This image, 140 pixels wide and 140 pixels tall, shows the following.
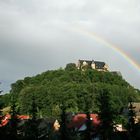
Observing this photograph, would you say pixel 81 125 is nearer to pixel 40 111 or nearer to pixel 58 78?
pixel 40 111

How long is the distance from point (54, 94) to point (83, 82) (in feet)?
100

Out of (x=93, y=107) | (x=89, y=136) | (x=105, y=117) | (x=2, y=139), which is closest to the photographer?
(x=2, y=139)

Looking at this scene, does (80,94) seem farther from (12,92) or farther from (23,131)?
(23,131)

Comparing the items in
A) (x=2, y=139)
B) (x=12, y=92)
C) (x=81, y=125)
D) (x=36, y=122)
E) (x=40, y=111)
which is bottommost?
(x=2, y=139)

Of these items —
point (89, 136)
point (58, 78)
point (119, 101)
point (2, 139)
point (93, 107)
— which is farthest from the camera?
point (58, 78)

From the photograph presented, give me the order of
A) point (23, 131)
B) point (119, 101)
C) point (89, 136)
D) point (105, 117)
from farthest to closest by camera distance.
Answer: point (119, 101), point (89, 136), point (105, 117), point (23, 131)

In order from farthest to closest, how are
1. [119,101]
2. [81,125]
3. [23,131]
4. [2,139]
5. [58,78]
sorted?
[58,78] < [119,101] < [81,125] < [23,131] < [2,139]

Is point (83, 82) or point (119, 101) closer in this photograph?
point (119, 101)

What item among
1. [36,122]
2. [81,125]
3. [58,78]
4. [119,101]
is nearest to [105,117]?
[36,122]

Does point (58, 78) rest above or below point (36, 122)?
above

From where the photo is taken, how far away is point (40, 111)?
154 meters

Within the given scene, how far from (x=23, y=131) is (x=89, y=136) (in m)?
9.63

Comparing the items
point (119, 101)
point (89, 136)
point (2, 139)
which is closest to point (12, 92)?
point (119, 101)

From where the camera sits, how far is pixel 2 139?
30.7 m
